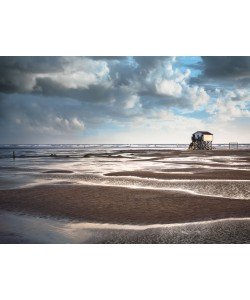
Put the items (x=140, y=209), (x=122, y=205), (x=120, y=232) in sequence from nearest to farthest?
(x=120, y=232)
(x=140, y=209)
(x=122, y=205)

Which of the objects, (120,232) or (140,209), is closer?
(120,232)

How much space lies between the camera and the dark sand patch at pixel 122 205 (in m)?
9.50

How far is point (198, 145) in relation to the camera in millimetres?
70062

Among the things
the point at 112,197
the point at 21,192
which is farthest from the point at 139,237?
the point at 21,192

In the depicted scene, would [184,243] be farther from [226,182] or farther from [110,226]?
[226,182]

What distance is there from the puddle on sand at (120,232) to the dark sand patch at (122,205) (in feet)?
1.72

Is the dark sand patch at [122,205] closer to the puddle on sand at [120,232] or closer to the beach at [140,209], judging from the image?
the beach at [140,209]

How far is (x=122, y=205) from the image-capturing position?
36.2 ft

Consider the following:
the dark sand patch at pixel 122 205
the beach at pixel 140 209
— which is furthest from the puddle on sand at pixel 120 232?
the dark sand patch at pixel 122 205

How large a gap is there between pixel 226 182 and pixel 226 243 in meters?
9.76

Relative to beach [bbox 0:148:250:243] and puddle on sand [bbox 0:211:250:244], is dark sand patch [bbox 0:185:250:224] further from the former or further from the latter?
puddle on sand [bbox 0:211:250:244]

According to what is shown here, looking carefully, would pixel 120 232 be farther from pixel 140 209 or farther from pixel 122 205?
pixel 122 205

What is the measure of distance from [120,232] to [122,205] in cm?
294

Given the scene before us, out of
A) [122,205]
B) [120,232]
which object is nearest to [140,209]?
[122,205]
